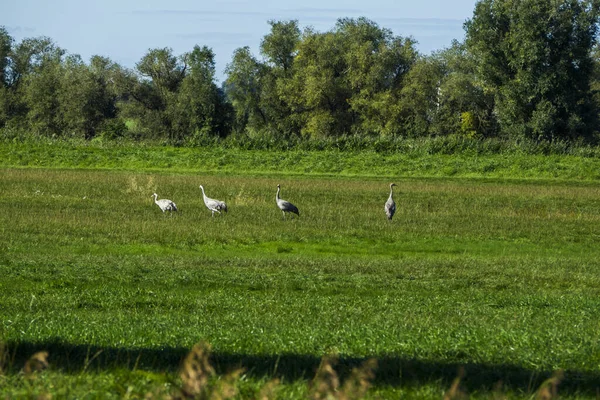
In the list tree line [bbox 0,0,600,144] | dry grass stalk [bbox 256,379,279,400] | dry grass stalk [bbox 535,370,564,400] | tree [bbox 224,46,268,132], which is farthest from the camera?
tree [bbox 224,46,268,132]

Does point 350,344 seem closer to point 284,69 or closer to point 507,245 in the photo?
point 507,245

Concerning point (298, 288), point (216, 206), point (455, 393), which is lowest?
point (216, 206)

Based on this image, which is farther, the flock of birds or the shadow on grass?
the flock of birds

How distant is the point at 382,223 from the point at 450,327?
17.6 meters

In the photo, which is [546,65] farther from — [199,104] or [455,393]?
[455,393]

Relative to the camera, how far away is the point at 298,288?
17.2 meters

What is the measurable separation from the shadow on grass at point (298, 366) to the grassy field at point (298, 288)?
0.03m

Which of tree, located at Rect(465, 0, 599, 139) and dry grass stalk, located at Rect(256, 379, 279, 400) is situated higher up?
tree, located at Rect(465, 0, 599, 139)

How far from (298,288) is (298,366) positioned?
8.50 metres

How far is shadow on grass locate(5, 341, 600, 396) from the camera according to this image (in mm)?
8078

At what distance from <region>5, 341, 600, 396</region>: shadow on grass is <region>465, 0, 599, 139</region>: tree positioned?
64.3 m

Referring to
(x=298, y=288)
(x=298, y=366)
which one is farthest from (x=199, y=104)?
(x=298, y=366)

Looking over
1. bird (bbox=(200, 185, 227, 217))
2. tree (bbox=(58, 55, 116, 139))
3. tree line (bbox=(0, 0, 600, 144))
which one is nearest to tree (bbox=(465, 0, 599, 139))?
tree line (bbox=(0, 0, 600, 144))

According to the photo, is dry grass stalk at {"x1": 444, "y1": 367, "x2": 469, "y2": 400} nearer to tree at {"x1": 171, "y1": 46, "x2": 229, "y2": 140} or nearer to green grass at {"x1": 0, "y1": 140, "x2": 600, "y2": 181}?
green grass at {"x1": 0, "y1": 140, "x2": 600, "y2": 181}
